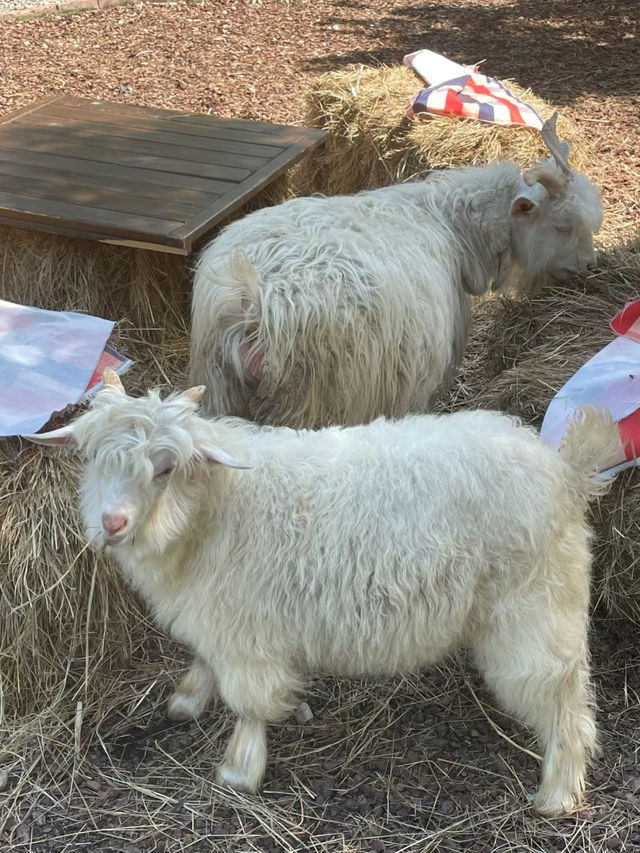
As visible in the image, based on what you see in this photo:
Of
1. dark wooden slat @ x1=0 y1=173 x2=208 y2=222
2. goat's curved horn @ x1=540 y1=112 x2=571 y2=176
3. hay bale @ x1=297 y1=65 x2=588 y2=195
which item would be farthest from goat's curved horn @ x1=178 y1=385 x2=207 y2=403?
hay bale @ x1=297 y1=65 x2=588 y2=195

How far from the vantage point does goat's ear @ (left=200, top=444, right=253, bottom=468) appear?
2148 millimetres

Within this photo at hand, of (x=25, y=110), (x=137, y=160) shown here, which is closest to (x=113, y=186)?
(x=137, y=160)

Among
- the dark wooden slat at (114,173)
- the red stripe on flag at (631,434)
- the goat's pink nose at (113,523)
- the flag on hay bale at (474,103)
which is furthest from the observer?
the flag on hay bale at (474,103)

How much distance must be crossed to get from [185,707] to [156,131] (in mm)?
3311

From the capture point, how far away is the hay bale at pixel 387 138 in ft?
15.8

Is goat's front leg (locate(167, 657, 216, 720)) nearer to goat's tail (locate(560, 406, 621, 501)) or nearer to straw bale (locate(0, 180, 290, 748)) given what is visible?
straw bale (locate(0, 180, 290, 748))

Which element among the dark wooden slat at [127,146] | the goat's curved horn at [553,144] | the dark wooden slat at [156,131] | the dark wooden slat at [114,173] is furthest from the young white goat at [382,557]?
the dark wooden slat at [156,131]

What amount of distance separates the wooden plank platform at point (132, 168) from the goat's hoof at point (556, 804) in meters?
2.49

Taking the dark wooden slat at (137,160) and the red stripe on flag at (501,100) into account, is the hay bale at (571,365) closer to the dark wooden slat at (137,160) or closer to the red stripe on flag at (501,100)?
the red stripe on flag at (501,100)

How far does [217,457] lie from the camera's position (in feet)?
7.09

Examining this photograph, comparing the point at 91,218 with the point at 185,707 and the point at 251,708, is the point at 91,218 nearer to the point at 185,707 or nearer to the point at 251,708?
the point at 185,707

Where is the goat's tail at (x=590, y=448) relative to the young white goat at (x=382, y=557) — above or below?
above

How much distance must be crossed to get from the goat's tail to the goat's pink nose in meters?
1.23

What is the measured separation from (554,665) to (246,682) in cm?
87
